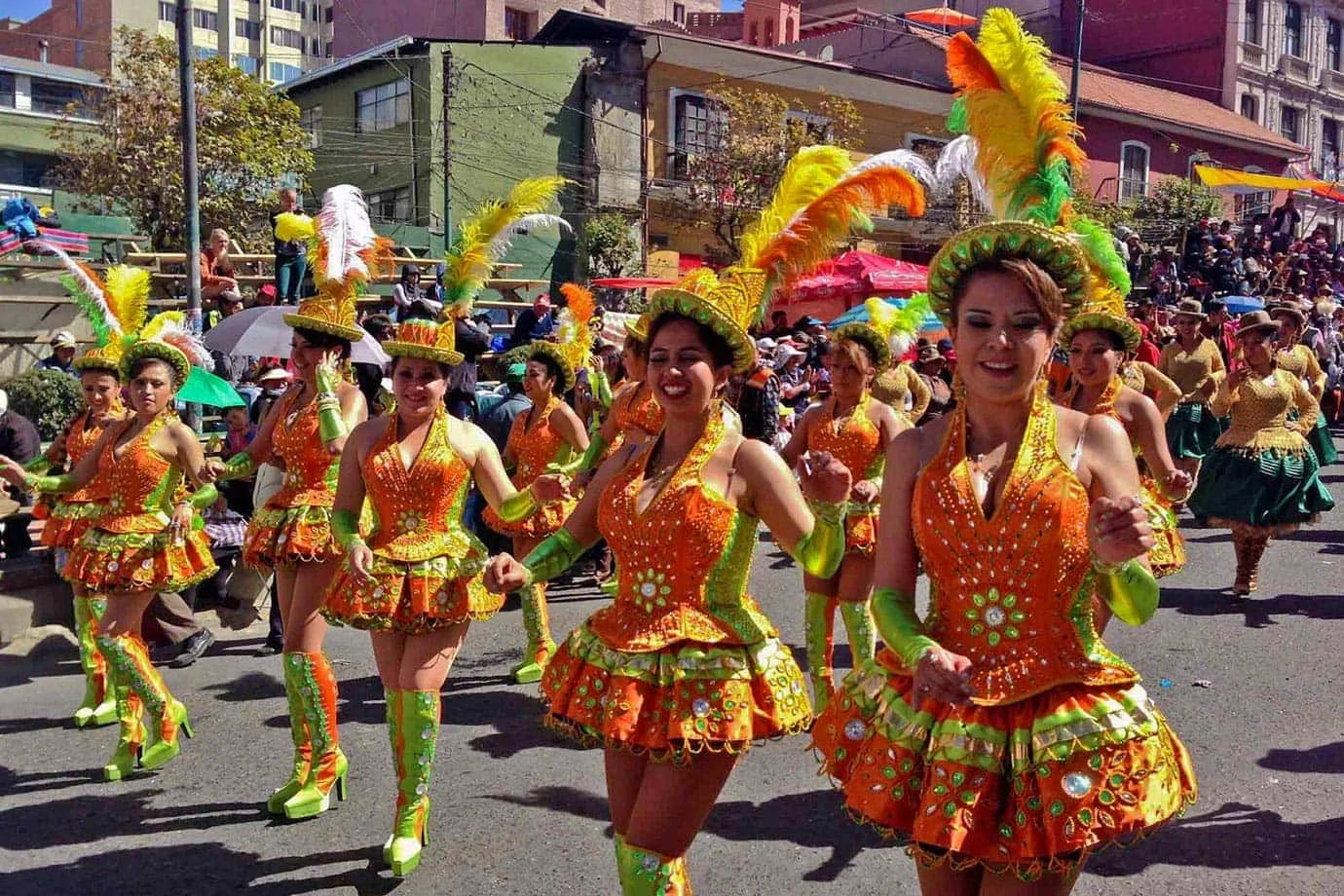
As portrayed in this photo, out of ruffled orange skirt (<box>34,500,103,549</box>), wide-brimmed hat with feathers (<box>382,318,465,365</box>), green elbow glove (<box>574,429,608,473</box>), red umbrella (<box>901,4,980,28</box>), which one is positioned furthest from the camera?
red umbrella (<box>901,4,980,28</box>)

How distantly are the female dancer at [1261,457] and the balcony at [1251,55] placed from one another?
36.9m

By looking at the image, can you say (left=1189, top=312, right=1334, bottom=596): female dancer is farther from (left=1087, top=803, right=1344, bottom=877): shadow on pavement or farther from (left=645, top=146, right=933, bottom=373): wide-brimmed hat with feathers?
(left=645, top=146, right=933, bottom=373): wide-brimmed hat with feathers

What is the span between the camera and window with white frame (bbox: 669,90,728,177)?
29.2m

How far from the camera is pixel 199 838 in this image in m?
4.95

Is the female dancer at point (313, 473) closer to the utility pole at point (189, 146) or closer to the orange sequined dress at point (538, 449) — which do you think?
the orange sequined dress at point (538, 449)

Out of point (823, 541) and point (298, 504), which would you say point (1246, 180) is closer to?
point (298, 504)

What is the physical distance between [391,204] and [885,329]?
23.4 m

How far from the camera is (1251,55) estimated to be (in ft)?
135

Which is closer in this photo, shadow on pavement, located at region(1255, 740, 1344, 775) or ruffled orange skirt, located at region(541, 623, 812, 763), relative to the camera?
ruffled orange skirt, located at region(541, 623, 812, 763)

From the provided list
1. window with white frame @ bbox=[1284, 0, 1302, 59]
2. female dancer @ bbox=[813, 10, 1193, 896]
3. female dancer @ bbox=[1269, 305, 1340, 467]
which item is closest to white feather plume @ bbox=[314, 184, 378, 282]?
female dancer @ bbox=[813, 10, 1193, 896]

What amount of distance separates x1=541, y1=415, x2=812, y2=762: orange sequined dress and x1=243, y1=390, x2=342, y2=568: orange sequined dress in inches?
84.7

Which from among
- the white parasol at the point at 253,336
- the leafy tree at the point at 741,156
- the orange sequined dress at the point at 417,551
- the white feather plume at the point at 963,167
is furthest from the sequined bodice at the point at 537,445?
the leafy tree at the point at 741,156

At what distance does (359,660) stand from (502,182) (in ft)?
73.4

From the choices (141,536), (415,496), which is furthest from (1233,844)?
(141,536)
